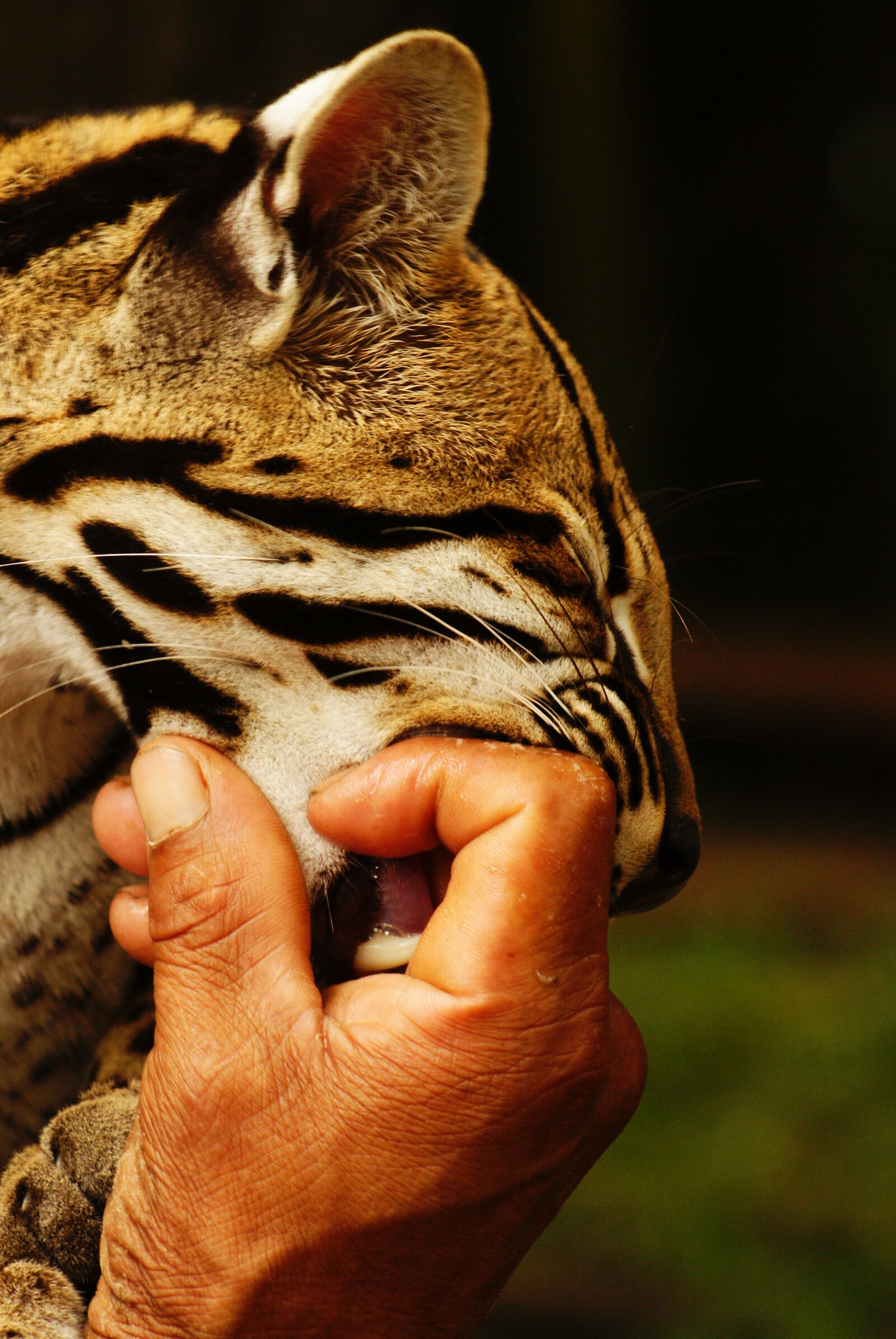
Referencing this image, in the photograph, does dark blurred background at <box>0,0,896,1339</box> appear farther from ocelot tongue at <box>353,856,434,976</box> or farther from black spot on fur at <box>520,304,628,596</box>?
ocelot tongue at <box>353,856,434,976</box>

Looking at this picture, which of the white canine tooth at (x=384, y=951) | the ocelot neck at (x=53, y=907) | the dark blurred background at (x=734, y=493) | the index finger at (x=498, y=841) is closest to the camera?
the index finger at (x=498, y=841)

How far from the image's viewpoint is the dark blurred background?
285cm

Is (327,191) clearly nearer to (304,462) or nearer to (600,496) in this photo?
(304,462)

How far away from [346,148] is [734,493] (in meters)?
4.17

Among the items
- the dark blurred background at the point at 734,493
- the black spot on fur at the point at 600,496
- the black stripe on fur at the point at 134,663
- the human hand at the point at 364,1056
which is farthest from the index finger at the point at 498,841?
the dark blurred background at the point at 734,493

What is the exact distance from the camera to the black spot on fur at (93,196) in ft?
3.24

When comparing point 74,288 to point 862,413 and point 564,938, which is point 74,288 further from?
point 862,413

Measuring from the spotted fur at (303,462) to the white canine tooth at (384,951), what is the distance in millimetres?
70

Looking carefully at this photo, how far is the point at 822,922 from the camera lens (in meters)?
4.14

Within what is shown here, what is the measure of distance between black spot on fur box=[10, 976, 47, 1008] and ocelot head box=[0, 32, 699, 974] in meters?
0.40

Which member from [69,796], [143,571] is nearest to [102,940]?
[69,796]

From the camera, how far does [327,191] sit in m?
0.93

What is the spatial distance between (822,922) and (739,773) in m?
1.09

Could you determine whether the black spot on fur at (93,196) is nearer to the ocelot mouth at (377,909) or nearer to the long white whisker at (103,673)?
the long white whisker at (103,673)
